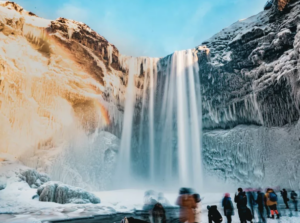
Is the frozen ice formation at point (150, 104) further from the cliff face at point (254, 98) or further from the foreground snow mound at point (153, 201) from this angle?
the foreground snow mound at point (153, 201)

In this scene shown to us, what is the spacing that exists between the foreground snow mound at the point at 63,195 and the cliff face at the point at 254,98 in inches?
447

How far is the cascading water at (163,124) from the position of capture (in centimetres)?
2131

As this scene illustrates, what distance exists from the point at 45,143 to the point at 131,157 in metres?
7.92

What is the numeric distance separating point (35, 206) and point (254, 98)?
1634cm

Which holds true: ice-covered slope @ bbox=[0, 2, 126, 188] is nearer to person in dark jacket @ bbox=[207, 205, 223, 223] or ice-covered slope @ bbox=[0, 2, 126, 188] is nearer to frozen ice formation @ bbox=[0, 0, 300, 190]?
frozen ice formation @ bbox=[0, 0, 300, 190]

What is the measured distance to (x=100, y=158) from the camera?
65.4ft

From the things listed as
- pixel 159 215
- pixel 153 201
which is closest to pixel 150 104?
pixel 153 201

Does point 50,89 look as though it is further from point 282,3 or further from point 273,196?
point 282,3

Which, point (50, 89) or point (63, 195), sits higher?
point (50, 89)

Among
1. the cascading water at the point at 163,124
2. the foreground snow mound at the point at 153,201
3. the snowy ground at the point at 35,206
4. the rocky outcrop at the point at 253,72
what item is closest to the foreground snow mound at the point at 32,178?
the snowy ground at the point at 35,206

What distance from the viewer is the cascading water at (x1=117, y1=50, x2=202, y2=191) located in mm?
21312

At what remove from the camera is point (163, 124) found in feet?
74.9

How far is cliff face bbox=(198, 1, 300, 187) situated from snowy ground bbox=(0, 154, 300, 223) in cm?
436

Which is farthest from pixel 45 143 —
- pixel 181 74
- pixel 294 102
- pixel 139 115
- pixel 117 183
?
pixel 294 102
